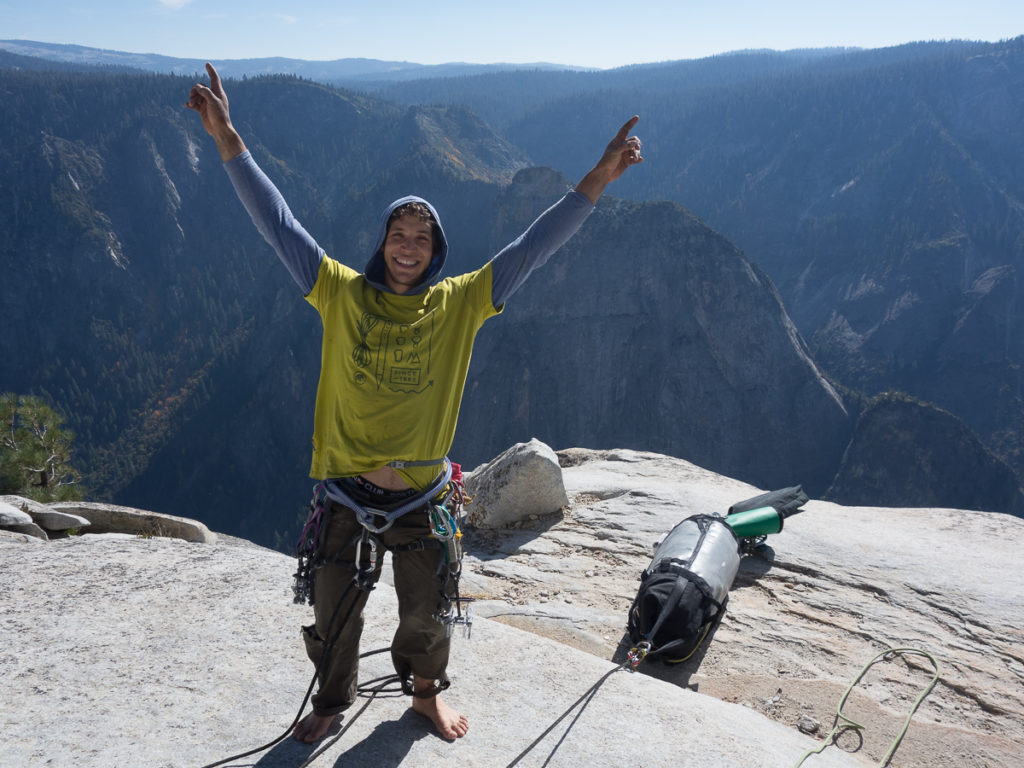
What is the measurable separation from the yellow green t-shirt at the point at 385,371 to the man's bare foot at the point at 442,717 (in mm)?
→ 1351

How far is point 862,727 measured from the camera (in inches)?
203

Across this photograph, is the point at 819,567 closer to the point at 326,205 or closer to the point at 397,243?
the point at 397,243

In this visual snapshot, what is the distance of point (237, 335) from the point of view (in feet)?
438

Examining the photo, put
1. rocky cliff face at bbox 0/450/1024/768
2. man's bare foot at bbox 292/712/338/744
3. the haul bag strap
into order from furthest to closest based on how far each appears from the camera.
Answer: the haul bag strap → rocky cliff face at bbox 0/450/1024/768 → man's bare foot at bbox 292/712/338/744

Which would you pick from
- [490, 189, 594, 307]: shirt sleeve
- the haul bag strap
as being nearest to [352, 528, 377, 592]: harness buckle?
[490, 189, 594, 307]: shirt sleeve

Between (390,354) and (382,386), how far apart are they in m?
0.17

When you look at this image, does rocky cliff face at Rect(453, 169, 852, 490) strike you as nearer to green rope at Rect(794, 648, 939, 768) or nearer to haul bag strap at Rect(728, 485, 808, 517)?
haul bag strap at Rect(728, 485, 808, 517)

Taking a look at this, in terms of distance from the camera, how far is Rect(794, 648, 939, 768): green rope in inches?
189

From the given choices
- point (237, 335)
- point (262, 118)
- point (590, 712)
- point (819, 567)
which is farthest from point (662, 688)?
point (262, 118)

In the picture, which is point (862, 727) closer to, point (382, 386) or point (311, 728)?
point (311, 728)

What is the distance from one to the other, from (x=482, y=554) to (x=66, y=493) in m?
11.9

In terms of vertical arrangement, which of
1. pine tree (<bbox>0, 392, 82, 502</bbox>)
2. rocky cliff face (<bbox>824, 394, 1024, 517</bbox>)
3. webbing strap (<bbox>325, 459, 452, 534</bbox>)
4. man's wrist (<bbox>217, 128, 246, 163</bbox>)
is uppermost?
man's wrist (<bbox>217, 128, 246, 163</bbox>)

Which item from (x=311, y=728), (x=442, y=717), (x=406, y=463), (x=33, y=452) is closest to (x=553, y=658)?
(x=442, y=717)

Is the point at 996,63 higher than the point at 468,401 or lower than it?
higher
